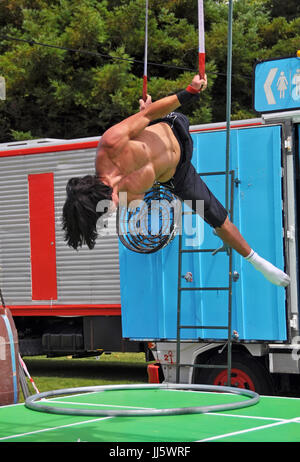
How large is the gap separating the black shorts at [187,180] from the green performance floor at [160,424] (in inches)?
66.7

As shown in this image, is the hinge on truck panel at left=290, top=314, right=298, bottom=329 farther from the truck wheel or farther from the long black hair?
the long black hair

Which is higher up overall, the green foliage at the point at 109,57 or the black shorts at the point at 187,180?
the green foliage at the point at 109,57

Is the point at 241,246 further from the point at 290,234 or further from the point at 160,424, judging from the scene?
the point at 290,234

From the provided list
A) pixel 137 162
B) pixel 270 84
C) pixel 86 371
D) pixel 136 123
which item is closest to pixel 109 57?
pixel 86 371

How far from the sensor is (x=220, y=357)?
9617 millimetres

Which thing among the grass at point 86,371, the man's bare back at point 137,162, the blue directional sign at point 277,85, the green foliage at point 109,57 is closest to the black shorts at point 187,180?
the man's bare back at point 137,162

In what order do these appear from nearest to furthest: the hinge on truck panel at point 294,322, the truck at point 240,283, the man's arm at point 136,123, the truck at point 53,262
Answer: the man's arm at point 136,123
the hinge on truck panel at point 294,322
the truck at point 240,283
the truck at point 53,262

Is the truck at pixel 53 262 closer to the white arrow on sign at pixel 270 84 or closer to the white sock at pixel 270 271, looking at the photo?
the white arrow on sign at pixel 270 84

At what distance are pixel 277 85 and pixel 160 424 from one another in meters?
4.43

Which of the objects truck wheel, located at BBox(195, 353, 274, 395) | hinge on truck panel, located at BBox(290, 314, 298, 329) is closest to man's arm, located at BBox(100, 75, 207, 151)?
hinge on truck panel, located at BBox(290, 314, 298, 329)

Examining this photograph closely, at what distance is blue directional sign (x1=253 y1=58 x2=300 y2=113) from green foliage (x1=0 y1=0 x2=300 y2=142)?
10.1m

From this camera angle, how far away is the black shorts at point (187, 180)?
16.9ft

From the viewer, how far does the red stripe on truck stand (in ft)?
39.6
